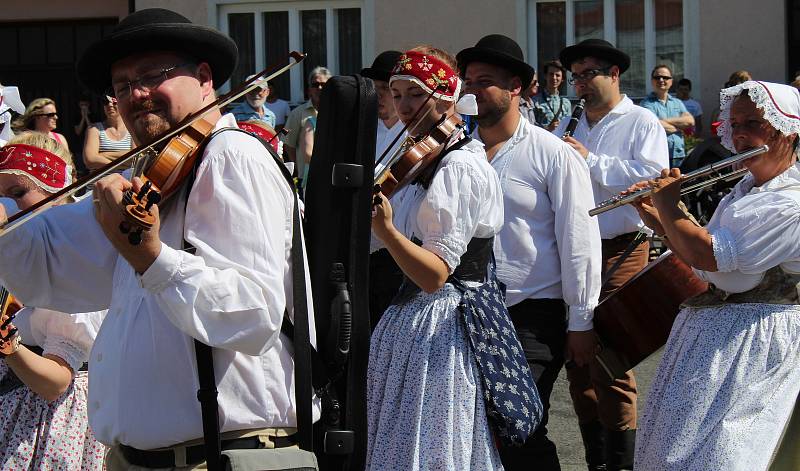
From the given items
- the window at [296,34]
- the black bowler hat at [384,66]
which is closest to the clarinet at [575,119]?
the black bowler hat at [384,66]

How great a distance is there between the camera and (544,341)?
496 centimetres

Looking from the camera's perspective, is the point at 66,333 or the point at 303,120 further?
the point at 303,120

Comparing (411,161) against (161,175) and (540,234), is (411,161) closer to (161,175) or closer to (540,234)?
(540,234)

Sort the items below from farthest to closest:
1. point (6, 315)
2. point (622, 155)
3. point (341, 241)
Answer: point (622, 155), point (6, 315), point (341, 241)

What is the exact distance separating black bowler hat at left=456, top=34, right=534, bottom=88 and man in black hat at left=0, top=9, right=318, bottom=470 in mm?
2244

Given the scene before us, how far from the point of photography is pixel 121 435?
2713 millimetres

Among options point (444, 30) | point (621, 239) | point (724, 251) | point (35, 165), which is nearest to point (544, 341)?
point (724, 251)

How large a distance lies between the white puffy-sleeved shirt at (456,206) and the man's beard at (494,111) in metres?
0.70

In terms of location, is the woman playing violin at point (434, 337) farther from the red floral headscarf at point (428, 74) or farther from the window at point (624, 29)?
the window at point (624, 29)

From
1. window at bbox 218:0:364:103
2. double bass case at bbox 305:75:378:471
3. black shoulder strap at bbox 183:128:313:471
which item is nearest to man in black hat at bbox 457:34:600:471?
double bass case at bbox 305:75:378:471

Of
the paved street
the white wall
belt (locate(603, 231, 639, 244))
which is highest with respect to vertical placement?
the white wall

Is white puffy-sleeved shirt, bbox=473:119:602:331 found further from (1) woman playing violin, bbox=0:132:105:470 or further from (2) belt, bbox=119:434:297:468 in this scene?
(2) belt, bbox=119:434:297:468

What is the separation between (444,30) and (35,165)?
1083 centimetres

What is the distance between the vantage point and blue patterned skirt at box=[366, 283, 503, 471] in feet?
13.5
